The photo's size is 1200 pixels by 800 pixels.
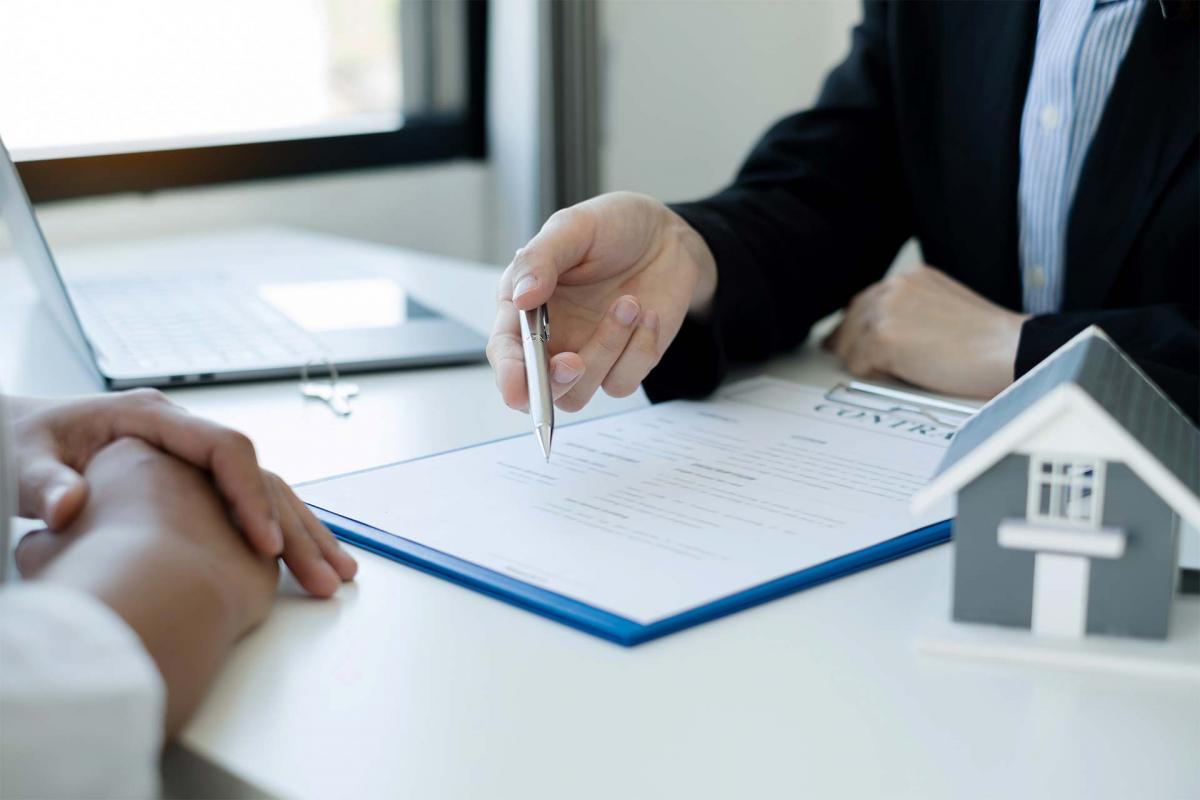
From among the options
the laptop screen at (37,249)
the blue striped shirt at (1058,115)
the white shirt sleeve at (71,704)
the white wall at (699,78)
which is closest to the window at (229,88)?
the white wall at (699,78)

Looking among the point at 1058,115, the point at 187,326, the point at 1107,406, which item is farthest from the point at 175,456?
the point at 1058,115

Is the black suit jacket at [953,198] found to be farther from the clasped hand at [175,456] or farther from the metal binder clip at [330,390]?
the clasped hand at [175,456]

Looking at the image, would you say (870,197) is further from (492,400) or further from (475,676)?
(475,676)

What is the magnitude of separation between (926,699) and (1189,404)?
0.52 m

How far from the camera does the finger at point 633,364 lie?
0.87 metres

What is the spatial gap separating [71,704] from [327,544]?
24 centimetres

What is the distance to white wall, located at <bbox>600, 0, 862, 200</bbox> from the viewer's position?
2.43m

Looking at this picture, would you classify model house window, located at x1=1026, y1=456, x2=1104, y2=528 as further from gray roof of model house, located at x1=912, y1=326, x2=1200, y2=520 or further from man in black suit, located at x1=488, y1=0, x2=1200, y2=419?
man in black suit, located at x1=488, y1=0, x2=1200, y2=419

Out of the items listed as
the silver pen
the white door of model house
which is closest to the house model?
the white door of model house

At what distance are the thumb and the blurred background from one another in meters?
1.19

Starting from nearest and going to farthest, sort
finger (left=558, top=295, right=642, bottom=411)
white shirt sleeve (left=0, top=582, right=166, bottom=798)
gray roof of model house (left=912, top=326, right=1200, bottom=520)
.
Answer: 1. white shirt sleeve (left=0, top=582, right=166, bottom=798)
2. gray roof of model house (left=912, top=326, right=1200, bottom=520)
3. finger (left=558, top=295, right=642, bottom=411)

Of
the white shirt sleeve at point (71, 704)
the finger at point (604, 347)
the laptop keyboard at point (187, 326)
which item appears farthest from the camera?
the laptop keyboard at point (187, 326)

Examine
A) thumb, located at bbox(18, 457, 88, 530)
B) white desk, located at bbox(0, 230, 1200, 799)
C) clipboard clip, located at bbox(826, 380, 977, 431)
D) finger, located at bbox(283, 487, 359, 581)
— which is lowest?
clipboard clip, located at bbox(826, 380, 977, 431)

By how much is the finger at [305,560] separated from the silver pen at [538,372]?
155 millimetres
